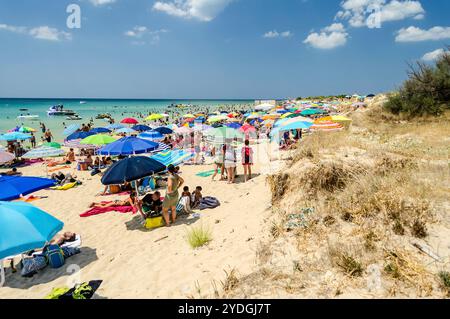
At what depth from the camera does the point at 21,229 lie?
3.70 metres

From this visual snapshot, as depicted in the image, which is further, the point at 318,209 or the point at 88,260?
the point at 88,260

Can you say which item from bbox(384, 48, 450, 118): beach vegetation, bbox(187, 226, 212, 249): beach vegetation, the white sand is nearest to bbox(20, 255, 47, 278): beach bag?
the white sand

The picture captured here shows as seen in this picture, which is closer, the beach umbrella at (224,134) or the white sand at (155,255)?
the white sand at (155,255)

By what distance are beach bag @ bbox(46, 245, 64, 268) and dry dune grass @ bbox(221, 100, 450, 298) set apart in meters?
3.83

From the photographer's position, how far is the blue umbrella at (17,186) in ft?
15.1

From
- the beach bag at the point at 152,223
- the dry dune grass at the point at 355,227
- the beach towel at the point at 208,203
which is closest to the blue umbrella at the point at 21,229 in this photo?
the beach bag at the point at 152,223

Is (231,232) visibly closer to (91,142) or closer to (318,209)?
(318,209)

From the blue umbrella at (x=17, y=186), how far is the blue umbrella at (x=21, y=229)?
28.4 inches

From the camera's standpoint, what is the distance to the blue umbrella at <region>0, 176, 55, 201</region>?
4.62 metres

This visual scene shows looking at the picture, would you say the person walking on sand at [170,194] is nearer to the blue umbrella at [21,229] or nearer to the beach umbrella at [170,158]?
the blue umbrella at [21,229]

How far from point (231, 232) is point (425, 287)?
3195 millimetres

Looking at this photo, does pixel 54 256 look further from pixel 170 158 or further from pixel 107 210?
pixel 170 158
